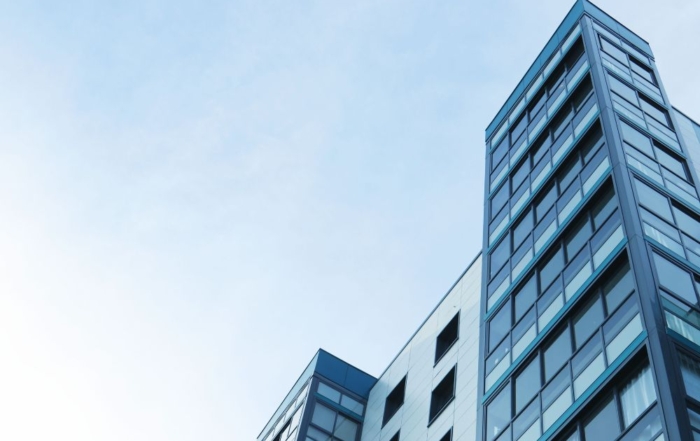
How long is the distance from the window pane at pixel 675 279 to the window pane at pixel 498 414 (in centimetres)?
535

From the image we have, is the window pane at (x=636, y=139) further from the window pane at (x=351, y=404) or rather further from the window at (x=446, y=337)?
the window pane at (x=351, y=404)

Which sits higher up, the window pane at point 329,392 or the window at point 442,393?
the window pane at point 329,392

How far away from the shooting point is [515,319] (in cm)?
2562

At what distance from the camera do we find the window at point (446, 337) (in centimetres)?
3520

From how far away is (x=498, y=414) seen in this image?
2322 centimetres

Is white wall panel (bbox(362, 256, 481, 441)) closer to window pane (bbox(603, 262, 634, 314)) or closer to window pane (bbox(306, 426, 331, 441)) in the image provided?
window pane (bbox(306, 426, 331, 441))

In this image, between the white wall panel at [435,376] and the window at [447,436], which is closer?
the window at [447,436]

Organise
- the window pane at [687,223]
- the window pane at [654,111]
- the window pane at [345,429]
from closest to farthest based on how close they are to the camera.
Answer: the window pane at [687,223] → the window pane at [654,111] → the window pane at [345,429]

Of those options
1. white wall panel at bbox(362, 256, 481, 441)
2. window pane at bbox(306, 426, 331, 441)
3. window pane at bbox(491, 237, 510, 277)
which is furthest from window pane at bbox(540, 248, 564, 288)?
window pane at bbox(306, 426, 331, 441)

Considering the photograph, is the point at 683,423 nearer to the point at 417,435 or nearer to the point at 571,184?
the point at 571,184

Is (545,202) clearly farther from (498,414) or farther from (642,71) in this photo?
(642,71)

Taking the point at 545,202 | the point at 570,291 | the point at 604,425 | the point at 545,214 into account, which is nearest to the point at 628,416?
the point at 604,425

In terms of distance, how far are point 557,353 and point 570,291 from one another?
1.88 m

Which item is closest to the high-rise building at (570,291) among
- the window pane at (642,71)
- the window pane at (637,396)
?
the window pane at (637,396)
